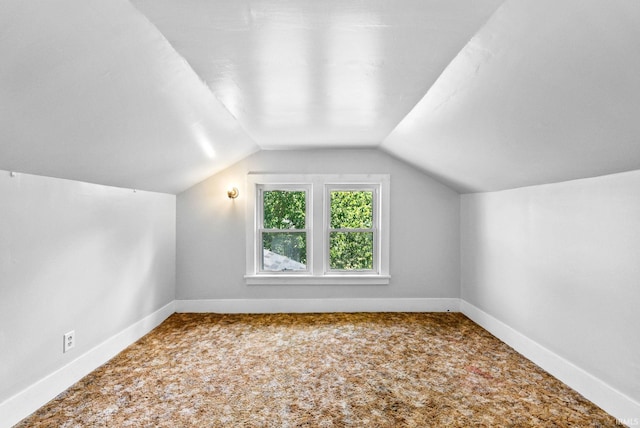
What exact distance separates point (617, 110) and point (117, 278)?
3730 millimetres

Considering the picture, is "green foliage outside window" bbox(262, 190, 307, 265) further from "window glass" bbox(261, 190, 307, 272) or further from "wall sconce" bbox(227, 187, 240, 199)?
"wall sconce" bbox(227, 187, 240, 199)

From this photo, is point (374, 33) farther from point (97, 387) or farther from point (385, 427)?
point (97, 387)

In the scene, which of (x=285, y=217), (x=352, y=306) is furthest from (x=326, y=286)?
(x=285, y=217)

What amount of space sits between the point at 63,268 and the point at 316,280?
2.71 m

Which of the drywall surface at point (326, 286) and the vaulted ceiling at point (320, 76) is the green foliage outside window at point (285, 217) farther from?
the vaulted ceiling at point (320, 76)

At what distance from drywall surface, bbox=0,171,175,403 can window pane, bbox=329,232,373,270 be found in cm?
219

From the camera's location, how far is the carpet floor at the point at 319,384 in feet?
7.42

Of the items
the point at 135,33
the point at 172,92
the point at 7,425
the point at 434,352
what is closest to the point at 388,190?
the point at 434,352

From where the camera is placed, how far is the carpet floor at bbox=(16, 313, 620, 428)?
226 centimetres

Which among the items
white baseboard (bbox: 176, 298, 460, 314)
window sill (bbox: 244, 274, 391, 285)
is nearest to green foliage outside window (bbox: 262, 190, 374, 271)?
window sill (bbox: 244, 274, 391, 285)

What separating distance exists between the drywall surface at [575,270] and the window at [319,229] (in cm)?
144

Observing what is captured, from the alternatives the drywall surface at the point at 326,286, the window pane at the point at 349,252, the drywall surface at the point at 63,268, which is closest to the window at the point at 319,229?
the window pane at the point at 349,252

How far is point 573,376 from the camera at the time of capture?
102 inches

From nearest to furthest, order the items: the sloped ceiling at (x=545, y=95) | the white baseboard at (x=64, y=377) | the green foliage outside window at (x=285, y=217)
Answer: the sloped ceiling at (x=545, y=95) < the white baseboard at (x=64, y=377) < the green foliage outside window at (x=285, y=217)
